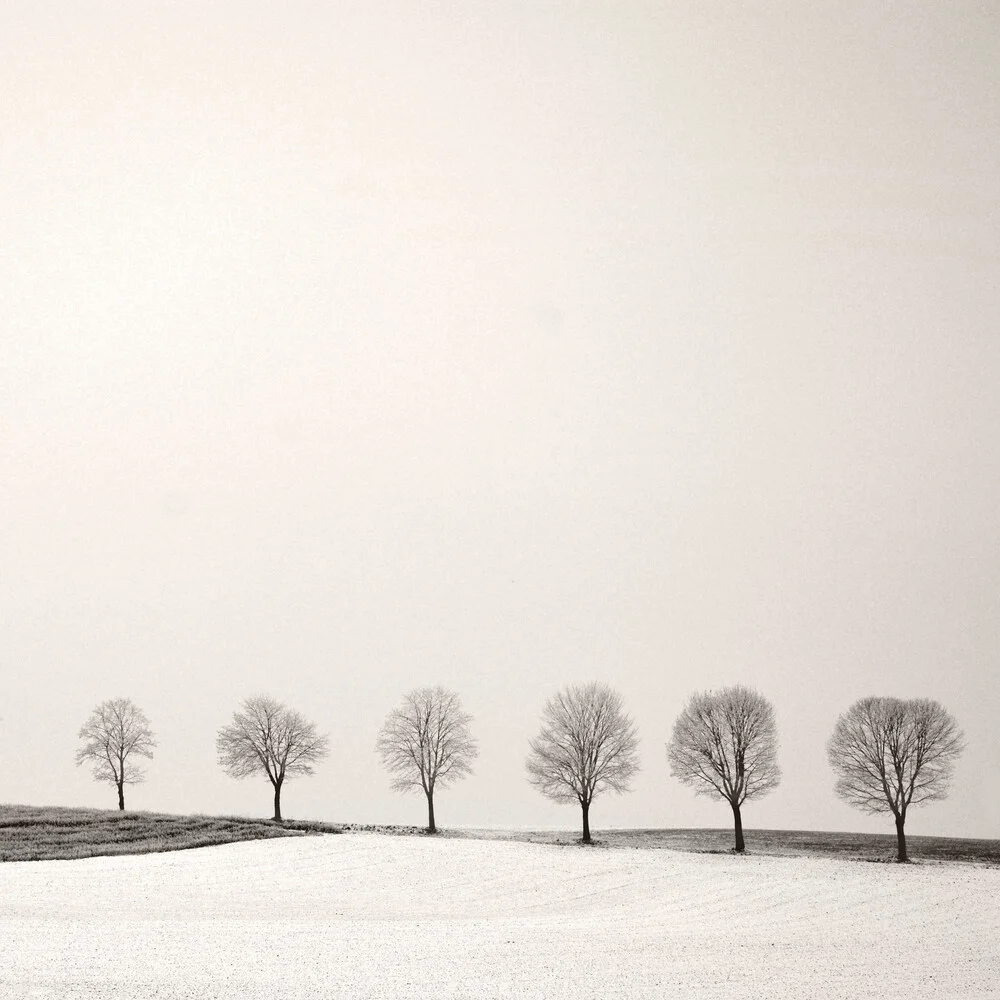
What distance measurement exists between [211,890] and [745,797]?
37.8 m

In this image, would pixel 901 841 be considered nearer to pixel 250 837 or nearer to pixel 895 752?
pixel 895 752

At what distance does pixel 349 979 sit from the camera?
29125 millimetres

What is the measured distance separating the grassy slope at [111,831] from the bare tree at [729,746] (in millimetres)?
25693

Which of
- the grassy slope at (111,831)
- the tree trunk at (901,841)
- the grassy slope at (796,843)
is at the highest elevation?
the grassy slope at (111,831)

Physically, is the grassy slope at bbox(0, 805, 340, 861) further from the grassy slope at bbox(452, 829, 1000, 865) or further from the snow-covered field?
the grassy slope at bbox(452, 829, 1000, 865)

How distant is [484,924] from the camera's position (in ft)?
132

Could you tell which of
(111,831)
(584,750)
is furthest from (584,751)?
(111,831)

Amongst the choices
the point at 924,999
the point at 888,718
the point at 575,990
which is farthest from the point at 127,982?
the point at 888,718

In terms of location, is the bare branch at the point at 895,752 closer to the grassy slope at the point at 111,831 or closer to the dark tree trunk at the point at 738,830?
the dark tree trunk at the point at 738,830

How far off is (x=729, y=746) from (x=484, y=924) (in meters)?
34.7

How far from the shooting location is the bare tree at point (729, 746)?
68.9m

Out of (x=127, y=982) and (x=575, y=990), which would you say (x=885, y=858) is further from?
(x=127, y=982)

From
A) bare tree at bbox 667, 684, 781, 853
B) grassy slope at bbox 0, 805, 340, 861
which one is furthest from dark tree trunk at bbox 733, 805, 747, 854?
grassy slope at bbox 0, 805, 340, 861

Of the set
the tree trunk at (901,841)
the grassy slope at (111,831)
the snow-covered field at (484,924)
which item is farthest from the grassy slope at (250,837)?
the snow-covered field at (484,924)
